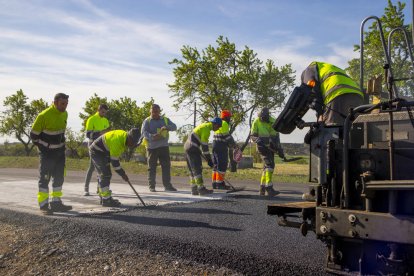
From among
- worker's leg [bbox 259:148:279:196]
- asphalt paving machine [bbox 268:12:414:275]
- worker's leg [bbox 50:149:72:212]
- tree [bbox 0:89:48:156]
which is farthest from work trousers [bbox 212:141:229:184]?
tree [bbox 0:89:48:156]

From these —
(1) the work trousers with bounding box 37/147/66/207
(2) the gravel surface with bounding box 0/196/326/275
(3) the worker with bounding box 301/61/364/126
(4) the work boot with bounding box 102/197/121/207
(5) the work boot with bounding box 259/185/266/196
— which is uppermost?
(3) the worker with bounding box 301/61/364/126

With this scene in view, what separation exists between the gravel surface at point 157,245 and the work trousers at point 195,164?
2.49 m

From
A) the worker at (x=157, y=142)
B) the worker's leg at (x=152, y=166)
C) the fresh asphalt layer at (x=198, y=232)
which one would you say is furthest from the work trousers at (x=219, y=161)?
the fresh asphalt layer at (x=198, y=232)

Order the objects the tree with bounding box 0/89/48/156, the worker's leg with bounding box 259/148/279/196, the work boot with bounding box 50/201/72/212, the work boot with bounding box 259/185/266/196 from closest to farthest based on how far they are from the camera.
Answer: the work boot with bounding box 50/201/72/212 < the worker's leg with bounding box 259/148/279/196 < the work boot with bounding box 259/185/266/196 < the tree with bounding box 0/89/48/156

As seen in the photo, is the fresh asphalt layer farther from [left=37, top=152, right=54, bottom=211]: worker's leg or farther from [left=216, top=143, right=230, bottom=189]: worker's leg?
[left=216, top=143, right=230, bottom=189]: worker's leg

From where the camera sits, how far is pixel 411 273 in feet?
8.32

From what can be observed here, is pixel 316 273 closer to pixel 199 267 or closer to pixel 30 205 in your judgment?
pixel 199 267

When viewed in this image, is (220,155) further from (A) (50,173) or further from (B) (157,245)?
(B) (157,245)

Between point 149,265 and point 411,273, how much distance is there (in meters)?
2.54

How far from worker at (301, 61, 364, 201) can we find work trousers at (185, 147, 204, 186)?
5108mm

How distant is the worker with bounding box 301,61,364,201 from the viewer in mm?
3932

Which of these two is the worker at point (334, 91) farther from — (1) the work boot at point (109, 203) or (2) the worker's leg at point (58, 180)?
(2) the worker's leg at point (58, 180)

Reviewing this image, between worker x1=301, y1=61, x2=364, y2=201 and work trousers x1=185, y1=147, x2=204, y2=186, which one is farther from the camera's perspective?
work trousers x1=185, y1=147, x2=204, y2=186

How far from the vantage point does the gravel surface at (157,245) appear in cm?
399
